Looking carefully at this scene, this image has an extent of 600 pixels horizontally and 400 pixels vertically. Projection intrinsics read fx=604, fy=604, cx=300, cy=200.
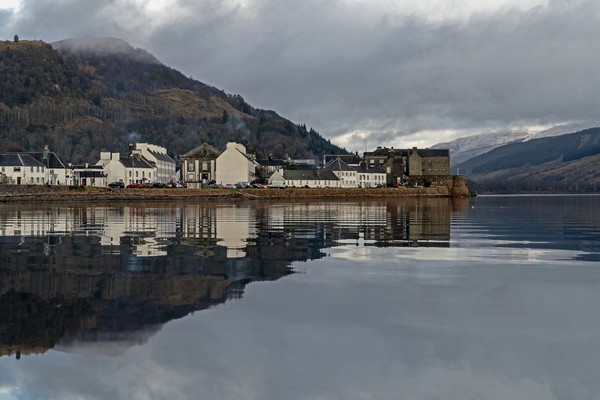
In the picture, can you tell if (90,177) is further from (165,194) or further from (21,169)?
(165,194)

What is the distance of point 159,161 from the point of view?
163 m

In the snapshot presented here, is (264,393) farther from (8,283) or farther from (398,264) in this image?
(398,264)

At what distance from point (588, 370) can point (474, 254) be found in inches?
603

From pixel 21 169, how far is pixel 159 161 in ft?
142

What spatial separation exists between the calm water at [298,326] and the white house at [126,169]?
121 metres

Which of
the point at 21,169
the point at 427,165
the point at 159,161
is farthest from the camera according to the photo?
the point at 427,165

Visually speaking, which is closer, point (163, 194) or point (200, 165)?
point (163, 194)

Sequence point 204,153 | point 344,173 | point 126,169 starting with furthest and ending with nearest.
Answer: point 344,173 → point 204,153 → point 126,169

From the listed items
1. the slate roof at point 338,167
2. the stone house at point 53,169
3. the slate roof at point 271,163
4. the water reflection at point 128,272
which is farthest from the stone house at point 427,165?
the water reflection at point 128,272

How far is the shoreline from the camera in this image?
110m

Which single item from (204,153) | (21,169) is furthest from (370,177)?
(21,169)

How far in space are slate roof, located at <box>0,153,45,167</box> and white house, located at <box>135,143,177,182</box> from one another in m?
35.2

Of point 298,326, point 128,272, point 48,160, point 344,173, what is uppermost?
point 48,160

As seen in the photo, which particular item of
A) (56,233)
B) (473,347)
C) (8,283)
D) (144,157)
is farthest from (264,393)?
(144,157)
